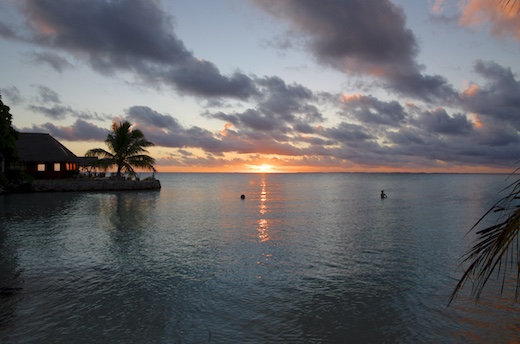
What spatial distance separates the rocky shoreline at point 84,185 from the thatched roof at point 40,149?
398 cm

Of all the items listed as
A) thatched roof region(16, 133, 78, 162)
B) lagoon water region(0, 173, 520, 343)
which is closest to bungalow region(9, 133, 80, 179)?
thatched roof region(16, 133, 78, 162)

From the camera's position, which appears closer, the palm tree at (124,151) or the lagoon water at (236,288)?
the lagoon water at (236,288)

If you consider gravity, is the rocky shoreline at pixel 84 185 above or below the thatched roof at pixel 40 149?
below

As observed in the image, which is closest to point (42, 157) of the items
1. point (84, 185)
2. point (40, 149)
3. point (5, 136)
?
point (40, 149)

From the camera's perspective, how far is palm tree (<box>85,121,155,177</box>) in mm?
58875

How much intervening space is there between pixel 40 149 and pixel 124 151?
12524 millimetres

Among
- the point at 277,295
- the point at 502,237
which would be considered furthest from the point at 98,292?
the point at 502,237

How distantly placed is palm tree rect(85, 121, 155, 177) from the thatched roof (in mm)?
4130

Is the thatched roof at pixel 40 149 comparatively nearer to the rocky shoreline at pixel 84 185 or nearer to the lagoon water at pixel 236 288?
the rocky shoreline at pixel 84 185

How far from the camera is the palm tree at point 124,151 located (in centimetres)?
5888

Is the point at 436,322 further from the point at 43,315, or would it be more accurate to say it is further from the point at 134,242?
the point at 134,242

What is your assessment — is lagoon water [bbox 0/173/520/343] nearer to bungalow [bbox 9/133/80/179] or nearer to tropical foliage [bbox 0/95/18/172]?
tropical foliage [bbox 0/95/18/172]

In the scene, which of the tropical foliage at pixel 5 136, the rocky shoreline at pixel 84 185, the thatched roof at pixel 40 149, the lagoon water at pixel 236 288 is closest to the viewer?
the lagoon water at pixel 236 288

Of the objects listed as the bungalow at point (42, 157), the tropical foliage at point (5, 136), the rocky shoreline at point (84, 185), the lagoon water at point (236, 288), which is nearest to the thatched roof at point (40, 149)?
the bungalow at point (42, 157)
